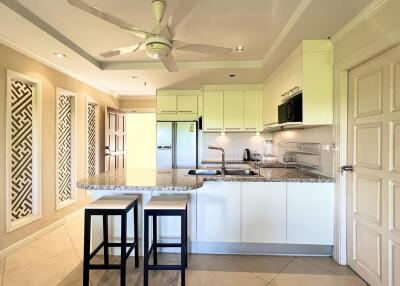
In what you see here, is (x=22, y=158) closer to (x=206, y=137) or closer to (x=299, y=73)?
(x=206, y=137)

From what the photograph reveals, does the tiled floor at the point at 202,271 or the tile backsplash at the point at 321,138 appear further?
the tile backsplash at the point at 321,138

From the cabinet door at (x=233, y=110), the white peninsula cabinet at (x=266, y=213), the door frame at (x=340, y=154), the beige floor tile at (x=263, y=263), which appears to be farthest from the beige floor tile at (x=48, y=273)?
the cabinet door at (x=233, y=110)

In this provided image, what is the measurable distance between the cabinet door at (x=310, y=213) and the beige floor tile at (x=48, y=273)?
215 cm

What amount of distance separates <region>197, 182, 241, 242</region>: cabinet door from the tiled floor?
0.24 m

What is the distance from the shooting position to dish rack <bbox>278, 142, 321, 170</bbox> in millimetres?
2852

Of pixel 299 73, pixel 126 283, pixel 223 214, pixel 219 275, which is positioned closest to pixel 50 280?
pixel 126 283

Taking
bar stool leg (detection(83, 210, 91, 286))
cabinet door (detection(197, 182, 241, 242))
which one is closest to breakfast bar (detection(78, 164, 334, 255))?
cabinet door (detection(197, 182, 241, 242))

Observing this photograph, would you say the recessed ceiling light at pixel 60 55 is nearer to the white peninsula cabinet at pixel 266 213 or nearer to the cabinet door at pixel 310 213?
the white peninsula cabinet at pixel 266 213

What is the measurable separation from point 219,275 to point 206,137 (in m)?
2.94

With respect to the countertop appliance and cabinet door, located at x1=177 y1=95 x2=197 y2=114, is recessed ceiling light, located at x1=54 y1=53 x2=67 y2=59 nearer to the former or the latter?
cabinet door, located at x1=177 y1=95 x2=197 y2=114

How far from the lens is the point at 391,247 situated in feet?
5.98

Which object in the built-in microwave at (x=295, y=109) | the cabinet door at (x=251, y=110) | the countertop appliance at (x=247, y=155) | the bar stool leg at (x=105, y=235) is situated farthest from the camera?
the countertop appliance at (x=247, y=155)

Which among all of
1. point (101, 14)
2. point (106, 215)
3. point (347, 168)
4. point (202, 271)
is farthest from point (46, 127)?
point (347, 168)

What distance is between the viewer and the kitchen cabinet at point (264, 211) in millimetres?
2537
